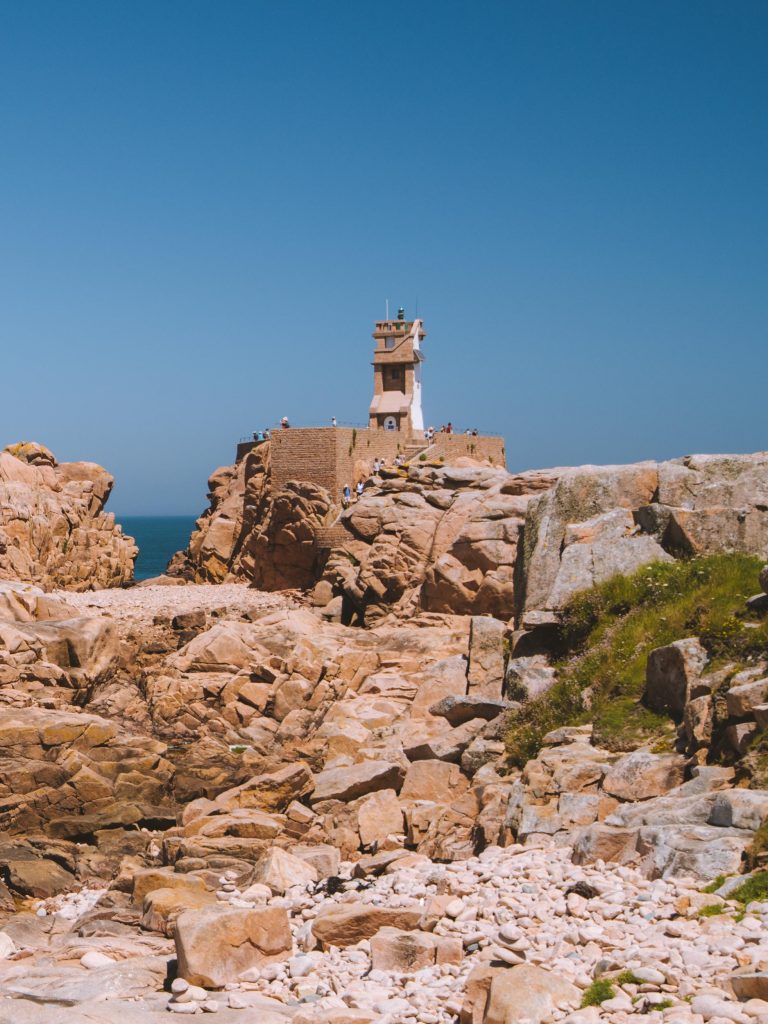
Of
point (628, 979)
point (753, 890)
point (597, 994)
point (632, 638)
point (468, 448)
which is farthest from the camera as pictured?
point (468, 448)

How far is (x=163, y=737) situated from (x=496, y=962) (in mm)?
17367

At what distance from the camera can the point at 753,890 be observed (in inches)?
355

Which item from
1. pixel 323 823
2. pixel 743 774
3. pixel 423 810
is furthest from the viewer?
pixel 323 823

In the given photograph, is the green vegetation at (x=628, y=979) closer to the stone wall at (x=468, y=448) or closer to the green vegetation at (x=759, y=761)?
the green vegetation at (x=759, y=761)

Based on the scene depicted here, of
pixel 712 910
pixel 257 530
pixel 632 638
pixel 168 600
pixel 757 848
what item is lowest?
pixel 712 910

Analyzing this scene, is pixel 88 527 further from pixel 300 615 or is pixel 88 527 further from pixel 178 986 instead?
pixel 178 986

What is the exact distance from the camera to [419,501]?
124 feet

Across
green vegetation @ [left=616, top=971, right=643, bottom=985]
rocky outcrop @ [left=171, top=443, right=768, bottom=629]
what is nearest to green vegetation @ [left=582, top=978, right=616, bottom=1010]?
green vegetation @ [left=616, top=971, right=643, bottom=985]

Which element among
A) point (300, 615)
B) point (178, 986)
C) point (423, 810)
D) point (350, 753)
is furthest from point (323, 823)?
point (300, 615)

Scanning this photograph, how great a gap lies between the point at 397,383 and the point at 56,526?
2308cm

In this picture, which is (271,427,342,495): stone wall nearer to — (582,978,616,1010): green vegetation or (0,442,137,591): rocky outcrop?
(0,442,137,591): rocky outcrop

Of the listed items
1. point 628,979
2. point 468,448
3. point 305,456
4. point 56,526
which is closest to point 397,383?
point 468,448

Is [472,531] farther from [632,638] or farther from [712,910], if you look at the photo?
[712,910]

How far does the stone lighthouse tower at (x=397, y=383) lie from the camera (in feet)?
202
